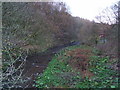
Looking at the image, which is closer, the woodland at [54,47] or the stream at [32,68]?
the woodland at [54,47]

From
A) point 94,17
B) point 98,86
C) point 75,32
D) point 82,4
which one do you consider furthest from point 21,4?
point 98,86

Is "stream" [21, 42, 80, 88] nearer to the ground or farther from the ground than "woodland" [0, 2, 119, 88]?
nearer to the ground

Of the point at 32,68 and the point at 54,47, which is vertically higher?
the point at 54,47

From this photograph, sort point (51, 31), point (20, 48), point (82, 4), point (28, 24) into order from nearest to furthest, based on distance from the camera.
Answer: point (20, 48)
point (82, 4)
point (28, 24)
point (51, 31)

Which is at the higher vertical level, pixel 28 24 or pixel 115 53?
pixel 28 24

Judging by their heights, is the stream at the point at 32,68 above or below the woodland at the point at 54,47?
below

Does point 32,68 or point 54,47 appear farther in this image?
point 54,47

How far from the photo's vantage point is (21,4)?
13.7ft

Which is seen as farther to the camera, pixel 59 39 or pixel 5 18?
pixel 59 39

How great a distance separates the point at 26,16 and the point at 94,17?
8.50 ft

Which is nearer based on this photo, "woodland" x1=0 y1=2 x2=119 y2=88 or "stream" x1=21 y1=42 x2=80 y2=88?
"woodland" x1=0 y1=2 x2=119 y2=88

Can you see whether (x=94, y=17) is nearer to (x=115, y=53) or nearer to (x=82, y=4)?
(x=82, y=4)

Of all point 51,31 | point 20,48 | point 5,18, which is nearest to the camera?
point 5,18

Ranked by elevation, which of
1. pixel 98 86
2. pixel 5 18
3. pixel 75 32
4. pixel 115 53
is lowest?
pixel 98 86
